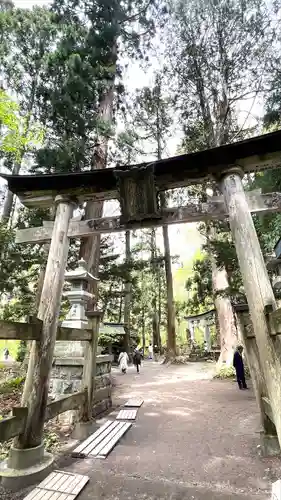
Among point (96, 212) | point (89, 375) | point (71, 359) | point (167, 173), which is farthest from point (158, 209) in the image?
point (96, 212)

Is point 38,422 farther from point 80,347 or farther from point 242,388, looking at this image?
point 242,388

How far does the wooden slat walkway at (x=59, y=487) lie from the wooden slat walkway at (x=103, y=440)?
555 millimetres

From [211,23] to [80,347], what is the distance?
1266 centimetres

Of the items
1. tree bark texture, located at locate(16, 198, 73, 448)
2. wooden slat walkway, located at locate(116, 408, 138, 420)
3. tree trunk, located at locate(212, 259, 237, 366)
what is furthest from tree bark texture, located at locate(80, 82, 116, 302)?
tree trunk, located at locate(212, 259, 237, 366)

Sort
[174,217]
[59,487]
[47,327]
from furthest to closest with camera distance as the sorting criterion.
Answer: [174,217]
[47,327]
[59,487]

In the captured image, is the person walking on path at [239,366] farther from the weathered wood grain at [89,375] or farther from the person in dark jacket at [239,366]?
the weathered wood grain at [89,375]

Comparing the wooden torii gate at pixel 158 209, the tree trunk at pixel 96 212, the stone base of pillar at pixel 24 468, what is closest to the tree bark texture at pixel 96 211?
the tree trunk at pixel 96 212

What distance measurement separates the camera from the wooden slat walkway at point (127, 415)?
16.6ft

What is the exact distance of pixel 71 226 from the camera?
4.85m

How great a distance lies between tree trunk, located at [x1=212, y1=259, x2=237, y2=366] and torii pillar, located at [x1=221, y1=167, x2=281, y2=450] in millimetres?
6825

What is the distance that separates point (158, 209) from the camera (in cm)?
445

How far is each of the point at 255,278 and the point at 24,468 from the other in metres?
3.35

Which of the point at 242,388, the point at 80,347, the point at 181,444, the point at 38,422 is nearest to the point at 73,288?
the point at 80,347

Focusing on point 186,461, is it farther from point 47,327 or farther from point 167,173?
point 167,173
